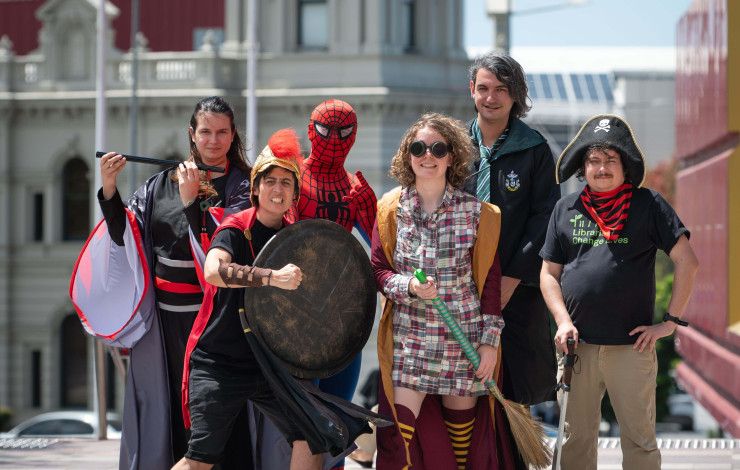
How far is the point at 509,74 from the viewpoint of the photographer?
23.7 ft

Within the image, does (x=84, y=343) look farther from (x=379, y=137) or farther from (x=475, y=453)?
(x=475, y=453)

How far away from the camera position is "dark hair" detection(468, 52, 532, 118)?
7.23 m

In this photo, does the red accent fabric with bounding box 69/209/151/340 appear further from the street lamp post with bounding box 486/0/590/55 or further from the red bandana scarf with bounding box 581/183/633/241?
the street lamp post with bounding box 486/0/590/55

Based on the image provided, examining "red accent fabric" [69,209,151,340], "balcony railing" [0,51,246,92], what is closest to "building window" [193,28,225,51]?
"balcony railing" [0,51,246,92]

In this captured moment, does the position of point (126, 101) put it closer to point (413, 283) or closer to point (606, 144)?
point (606, 144)

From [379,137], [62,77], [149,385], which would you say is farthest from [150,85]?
[149,385]

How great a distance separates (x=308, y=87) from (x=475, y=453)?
38.3 metres

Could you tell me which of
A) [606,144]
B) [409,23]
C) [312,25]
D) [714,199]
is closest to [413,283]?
[606,144]

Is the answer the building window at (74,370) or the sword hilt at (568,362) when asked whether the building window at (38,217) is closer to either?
the building window at (74,370)

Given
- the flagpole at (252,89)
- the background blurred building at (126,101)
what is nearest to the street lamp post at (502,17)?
the flagpole at (252,89)

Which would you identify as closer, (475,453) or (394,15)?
(475,453)

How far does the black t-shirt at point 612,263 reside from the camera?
6914 millimetres

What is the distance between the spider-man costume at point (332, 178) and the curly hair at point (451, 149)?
16.8 inches

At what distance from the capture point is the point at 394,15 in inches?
1763
